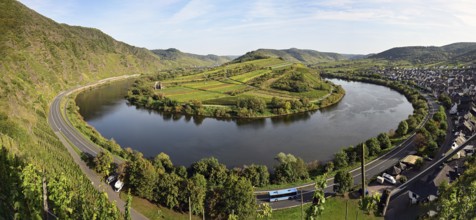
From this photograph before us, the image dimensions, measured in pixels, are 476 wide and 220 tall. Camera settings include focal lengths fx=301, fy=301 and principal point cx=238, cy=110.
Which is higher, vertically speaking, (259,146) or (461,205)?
(461,205)

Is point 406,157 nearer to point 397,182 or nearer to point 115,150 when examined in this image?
point 397,182

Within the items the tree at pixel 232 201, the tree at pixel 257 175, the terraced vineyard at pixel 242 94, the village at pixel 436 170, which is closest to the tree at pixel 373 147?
the village at pixel 436 170

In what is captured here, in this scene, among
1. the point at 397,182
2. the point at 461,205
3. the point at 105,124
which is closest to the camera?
the point at 461,205

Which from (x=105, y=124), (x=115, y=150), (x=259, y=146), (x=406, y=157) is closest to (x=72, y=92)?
(x=105, y=124)

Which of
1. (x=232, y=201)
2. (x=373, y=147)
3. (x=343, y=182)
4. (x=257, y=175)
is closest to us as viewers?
(x=232, y=201)

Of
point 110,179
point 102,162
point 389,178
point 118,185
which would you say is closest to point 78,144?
point 102,162

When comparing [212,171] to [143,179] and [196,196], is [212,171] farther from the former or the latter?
[143,179]

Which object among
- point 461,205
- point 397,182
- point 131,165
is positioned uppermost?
point 461,205

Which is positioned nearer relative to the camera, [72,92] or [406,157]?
[406,157]
